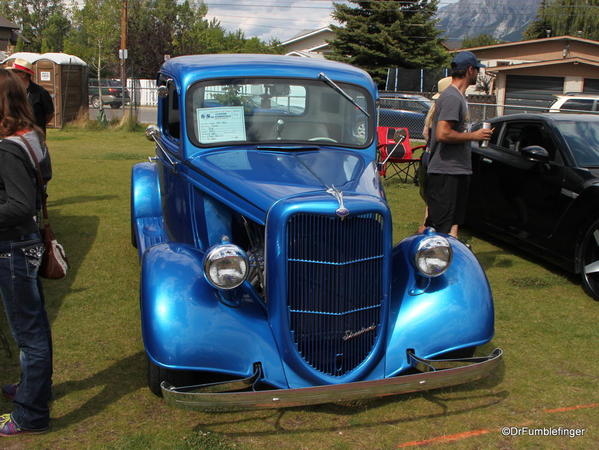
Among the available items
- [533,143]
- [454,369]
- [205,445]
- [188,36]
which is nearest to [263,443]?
[205,445]

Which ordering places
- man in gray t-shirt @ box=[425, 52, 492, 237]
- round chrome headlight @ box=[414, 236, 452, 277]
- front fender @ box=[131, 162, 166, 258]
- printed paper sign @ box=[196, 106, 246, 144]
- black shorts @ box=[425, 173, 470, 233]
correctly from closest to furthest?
round chrome headlight @ box=[414, 236, 452, 277] < printed paper sign @ box=[196, 106, 246, 144] < man in gray t-shirt @ box=[425, 52, 492, 237] < black shorts @ box=[425, 173, 470, 233] < front fender @ box=[131, 162, 166, 258]

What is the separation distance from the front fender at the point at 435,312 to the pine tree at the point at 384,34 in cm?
3288

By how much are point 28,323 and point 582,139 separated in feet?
18.4

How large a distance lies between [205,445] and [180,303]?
76 cm

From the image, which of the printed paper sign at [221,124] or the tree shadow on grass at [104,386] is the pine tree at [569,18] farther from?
the tree shadow on grass at [104,386]

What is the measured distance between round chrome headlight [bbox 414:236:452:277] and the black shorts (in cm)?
167

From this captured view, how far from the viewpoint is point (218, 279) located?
11.6 ft

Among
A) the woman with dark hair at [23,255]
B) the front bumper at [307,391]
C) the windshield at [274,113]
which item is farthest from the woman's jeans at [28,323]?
the windshield at [274,113]

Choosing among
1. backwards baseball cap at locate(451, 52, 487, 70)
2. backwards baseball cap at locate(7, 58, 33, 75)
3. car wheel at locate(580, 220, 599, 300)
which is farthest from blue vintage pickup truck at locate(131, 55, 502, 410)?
backwards baseball cap at locate(7, 58, 33, 75)

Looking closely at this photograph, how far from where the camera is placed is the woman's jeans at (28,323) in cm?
323

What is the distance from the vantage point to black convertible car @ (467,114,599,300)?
605 cm

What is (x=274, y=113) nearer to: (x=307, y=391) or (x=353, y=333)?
Answer: (x=353, y=333)

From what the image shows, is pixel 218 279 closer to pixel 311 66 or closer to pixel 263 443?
pixel 263 443

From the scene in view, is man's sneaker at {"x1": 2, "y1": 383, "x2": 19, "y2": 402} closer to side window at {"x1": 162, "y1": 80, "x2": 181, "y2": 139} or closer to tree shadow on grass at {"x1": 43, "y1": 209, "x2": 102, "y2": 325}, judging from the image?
tree shadow on grass at {"x1": 43, "y1": 209, "x2": 102, "y2": 325}
